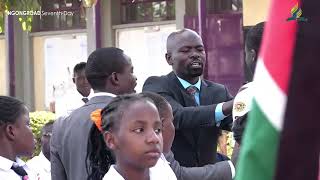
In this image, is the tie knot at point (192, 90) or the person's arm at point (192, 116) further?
the tie knot at point (192, 90)

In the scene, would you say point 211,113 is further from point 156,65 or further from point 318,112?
point 156,65

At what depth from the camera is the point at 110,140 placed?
3.21 meters

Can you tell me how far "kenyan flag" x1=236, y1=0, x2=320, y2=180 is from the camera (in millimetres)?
1258

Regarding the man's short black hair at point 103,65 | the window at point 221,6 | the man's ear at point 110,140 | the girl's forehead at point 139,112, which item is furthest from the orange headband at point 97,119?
the window at point 221,6

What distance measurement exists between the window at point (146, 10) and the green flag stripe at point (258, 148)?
37.7 ft

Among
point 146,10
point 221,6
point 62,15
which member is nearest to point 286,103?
point 221,6

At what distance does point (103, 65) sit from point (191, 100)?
55cm

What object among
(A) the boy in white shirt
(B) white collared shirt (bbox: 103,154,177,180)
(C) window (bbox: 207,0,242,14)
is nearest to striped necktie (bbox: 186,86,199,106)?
(B) white collared shirt (bbox: 103,154,177,180)

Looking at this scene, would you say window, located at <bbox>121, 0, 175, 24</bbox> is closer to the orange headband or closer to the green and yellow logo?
the orange headband

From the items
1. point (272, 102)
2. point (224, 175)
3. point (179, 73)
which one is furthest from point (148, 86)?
point (272, 102)

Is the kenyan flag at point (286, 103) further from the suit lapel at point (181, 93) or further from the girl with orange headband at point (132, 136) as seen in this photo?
the suit lapel at point (181, 93)

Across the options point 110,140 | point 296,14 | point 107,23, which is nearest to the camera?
point 296,14

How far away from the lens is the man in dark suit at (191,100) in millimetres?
3928

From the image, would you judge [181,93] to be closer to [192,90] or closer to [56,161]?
[192,90]
